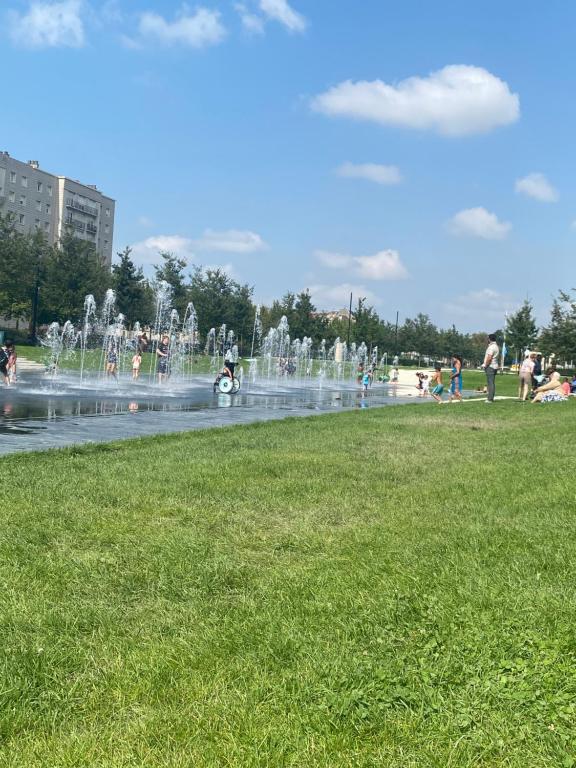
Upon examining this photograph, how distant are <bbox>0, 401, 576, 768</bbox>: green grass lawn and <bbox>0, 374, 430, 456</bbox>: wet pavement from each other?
141 inches

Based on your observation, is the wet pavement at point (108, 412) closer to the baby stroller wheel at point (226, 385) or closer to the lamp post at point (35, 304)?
the baby stroller wheel at point (226, 385)

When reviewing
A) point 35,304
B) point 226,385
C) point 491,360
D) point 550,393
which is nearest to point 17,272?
point 35,304

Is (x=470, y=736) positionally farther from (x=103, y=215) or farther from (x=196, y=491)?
(x=103, y=215)

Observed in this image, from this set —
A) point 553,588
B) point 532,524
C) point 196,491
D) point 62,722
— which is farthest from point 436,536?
point 62,722

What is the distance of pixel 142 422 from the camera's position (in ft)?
40.6

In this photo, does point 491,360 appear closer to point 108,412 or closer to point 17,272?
point 108,412

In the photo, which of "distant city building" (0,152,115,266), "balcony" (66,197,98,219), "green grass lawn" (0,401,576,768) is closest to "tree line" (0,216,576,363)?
"distant city building" (0,152,115,266)

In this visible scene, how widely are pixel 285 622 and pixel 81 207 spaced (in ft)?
322

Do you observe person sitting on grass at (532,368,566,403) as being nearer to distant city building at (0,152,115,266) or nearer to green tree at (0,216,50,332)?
green tree at (0,216,50,332)

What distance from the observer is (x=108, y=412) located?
1402 cm

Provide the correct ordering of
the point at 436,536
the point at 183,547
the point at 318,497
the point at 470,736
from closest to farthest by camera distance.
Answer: the point at 470,736, the point at 183,547, the point at 436,536, the point at 318,497

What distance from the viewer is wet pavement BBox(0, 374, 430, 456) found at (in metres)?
10.2

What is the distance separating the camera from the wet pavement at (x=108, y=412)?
1016 cm

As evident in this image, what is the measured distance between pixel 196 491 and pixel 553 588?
3309mm
